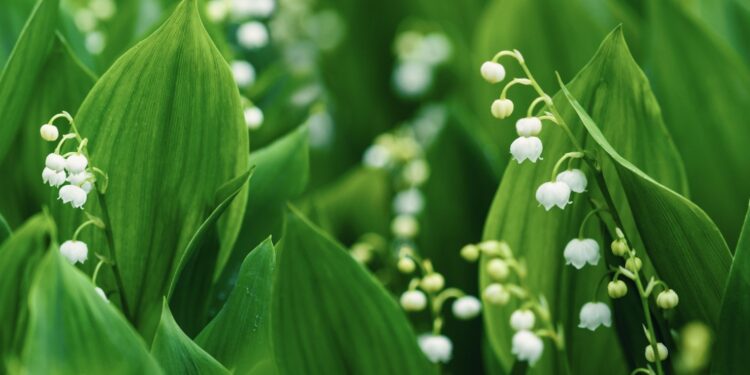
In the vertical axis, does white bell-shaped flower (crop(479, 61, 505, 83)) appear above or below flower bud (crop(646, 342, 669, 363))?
above

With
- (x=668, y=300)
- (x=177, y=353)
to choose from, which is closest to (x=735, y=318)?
(x=668, y=300)

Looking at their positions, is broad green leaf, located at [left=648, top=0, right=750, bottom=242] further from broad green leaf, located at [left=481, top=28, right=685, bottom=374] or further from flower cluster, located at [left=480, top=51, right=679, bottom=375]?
flower cluster, located at [left=480, top=51, right=679, bottom=375]

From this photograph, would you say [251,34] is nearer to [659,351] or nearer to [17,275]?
[17,275]

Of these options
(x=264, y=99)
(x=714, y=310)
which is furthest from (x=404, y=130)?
(x=714, y=310)

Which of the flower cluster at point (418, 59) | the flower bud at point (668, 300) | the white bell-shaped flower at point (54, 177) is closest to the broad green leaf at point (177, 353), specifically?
the white bell-shaped flower at point (54, 177)

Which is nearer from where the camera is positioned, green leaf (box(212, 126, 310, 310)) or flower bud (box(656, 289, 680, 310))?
flower bud (box(656, 289, 680, 310))

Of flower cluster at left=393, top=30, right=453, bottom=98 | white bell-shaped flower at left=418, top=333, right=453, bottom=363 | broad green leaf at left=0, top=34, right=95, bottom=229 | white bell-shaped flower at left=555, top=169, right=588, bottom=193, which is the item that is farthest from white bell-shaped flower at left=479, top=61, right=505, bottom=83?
flower cluster at left=393, top=30, right=453, bottom=98

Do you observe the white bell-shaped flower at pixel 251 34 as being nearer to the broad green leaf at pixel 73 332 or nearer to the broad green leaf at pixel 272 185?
the broad green leaf at pixel 272 185
